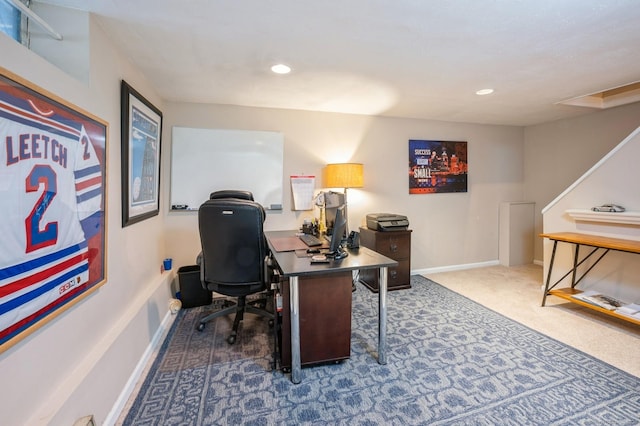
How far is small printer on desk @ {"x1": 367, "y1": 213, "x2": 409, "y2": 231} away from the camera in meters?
3.51

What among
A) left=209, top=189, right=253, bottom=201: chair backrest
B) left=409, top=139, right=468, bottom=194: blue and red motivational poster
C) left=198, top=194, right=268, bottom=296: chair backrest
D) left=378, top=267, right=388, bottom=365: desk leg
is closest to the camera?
left=378, top=267, right=388, bottom=365: desk leg

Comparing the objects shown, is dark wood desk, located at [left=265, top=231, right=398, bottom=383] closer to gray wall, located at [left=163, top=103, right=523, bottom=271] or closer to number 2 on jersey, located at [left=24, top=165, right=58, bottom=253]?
number 2 on jersey, located at [left=24, top=165, right=58, bottom=253]

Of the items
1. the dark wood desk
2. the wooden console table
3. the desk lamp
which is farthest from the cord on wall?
the wooden console table

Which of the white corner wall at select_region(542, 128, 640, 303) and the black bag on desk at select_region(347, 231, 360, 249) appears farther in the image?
the white corner wall at select_region(542, 128, 640, 303)

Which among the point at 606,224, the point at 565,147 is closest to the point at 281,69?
the point at 606,224

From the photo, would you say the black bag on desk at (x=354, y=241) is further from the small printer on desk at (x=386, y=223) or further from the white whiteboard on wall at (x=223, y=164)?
the white whiteboard on wall at (x=223, y=164)

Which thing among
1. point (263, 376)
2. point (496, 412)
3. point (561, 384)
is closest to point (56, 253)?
point (263, 376)

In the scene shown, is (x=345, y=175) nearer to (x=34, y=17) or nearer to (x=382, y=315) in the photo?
(x=382, y=315)

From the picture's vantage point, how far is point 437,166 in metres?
4.23

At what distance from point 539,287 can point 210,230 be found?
394 cm

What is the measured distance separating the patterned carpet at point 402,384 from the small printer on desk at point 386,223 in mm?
1226

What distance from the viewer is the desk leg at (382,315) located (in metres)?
2.01

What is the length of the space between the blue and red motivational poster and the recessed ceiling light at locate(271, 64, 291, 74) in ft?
7.55

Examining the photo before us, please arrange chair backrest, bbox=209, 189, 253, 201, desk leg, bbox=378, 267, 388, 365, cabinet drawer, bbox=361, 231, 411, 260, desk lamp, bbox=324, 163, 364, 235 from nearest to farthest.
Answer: desk leg, bbox=378, 267, 388, 365 < chair backrest, bbox=209, 189, 253, 201 < desk lamp, bbox=324, 163, 364, 235 < cabinet drawer, bbox=361, 231, 411, 260
